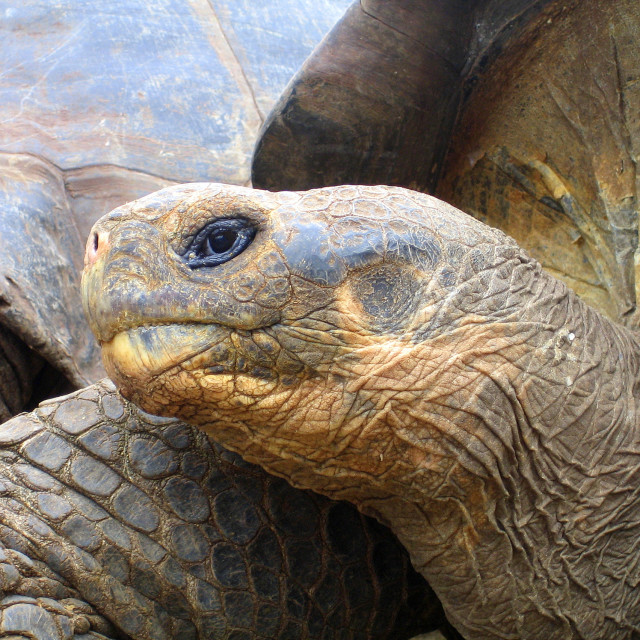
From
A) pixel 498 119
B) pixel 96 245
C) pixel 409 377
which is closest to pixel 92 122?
pixel 498 119

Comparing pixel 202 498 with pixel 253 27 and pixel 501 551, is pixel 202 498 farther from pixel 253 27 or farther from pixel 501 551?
pixel 253 27

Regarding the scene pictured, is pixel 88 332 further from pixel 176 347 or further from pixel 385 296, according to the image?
pixel 385 296

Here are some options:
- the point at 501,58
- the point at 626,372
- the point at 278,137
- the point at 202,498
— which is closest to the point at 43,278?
the point at 278,137

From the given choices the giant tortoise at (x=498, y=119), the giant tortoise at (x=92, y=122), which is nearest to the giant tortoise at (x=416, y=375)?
the giant tortoise at (x=498, y=119)

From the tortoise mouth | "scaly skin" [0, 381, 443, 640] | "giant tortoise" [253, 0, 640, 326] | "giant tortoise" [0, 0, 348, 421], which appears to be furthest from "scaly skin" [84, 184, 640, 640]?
"giant tortoise" [0, 0, 348, 421]

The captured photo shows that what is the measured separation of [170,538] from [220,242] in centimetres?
75

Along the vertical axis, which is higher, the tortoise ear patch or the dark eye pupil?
the dark eye pupil

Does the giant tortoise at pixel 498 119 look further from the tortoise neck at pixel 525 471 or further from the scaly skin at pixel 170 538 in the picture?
the scaly skin at pixel 170 538

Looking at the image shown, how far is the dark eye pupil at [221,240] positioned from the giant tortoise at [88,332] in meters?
0.63

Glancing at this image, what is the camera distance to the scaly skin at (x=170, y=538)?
6.57ft

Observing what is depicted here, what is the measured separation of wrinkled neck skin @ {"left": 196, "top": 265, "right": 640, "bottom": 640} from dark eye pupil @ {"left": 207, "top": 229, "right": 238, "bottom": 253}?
315mm

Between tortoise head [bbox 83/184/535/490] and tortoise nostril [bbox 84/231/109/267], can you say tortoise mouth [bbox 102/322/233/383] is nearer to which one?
tortoise head [bbox 83/184/535/490]

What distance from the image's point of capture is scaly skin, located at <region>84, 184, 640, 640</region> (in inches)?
66.1

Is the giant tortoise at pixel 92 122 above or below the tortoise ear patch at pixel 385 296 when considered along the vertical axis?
below
